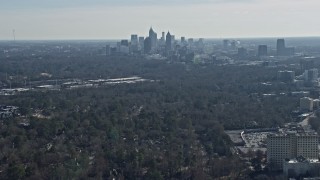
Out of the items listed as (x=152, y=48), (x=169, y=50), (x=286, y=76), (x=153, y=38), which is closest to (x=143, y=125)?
(x=286, y=76)

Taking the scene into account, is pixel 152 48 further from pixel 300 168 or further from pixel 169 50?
pixel 300 168

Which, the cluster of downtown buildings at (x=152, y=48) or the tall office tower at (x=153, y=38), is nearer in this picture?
the cluster of downtown buildings at (x=152, y=48)

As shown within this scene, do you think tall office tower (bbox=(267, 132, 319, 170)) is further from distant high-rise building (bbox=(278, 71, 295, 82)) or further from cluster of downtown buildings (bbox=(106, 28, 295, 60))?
cluster of downtown buildings (bbox=(106, 28, 295, 60))

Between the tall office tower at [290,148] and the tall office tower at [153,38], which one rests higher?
the tall office tower at [153,38]

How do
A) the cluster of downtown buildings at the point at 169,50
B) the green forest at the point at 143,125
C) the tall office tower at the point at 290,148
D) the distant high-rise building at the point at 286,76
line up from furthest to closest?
the cluster of downtown buildings at the point at 169,50
the distant high-rise building at the point at 286,76
the tall office tower at the point at 290,148
the green forest at the point at 143,125

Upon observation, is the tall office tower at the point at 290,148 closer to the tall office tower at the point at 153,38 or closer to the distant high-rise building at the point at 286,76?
the distant high-rise building at the point at 286,76

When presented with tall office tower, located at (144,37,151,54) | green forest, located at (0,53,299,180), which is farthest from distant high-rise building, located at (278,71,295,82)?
tall office tower, located at (144,37,151,54)

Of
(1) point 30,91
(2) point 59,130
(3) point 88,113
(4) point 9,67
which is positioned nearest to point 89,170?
(2) point 59,130

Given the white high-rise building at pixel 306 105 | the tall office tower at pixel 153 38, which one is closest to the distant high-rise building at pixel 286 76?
the white high-rise building at pixel 306 105

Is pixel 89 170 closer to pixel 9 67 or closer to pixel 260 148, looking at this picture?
pixel 260 148
